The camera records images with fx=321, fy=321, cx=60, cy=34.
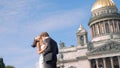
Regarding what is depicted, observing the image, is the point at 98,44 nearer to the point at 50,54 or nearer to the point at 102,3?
the point at 102,3

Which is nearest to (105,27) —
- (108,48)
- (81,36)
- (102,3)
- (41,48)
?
(81,36)

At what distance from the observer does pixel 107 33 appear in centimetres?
7244

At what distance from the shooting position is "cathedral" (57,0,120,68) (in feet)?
219

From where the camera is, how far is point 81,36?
238 ft

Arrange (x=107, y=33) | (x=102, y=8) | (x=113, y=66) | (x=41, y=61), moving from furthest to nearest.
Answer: (x=102, y=8) < (x=107, y=33) < (x=113, y=66) < (x=41, y=61)

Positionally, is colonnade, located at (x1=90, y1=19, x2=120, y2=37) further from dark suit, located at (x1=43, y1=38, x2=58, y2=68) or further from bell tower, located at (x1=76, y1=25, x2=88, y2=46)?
dark suit, located at (x1=43, y1=38, x2=58, y2=68)

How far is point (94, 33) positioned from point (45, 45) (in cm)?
7028

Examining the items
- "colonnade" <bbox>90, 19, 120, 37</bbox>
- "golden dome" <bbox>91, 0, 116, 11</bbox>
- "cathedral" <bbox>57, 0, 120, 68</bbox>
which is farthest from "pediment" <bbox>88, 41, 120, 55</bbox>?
"golden dome" <bbox>91, 0, 116, 11</bbox>

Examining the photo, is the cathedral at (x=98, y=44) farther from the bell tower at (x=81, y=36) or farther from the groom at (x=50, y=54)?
the groom at (x=50, y=54)

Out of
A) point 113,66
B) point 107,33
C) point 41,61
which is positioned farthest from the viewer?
point 107,33

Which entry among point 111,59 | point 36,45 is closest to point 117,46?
Result: point 111,59

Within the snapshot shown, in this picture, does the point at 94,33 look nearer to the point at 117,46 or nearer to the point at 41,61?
the point at 117,46

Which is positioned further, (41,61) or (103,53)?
(103,53)

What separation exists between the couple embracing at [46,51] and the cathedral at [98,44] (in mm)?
60669
